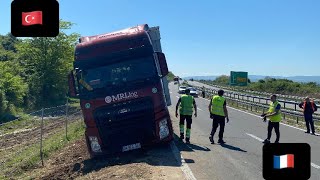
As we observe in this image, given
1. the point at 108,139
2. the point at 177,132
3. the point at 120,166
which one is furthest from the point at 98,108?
the point at 177,132

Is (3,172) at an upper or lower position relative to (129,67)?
lower

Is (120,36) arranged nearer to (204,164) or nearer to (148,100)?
(148,100)

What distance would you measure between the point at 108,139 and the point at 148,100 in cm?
162

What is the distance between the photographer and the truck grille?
36.9 feet

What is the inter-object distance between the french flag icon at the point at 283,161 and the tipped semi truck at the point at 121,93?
9220 millimetres

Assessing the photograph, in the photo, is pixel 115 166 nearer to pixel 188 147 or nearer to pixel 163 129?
pixel 163 129

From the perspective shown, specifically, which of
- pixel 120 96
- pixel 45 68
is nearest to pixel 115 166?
pixel 120 96

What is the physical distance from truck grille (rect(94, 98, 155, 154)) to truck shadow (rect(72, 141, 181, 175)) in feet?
1.47

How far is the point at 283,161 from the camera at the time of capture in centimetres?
195

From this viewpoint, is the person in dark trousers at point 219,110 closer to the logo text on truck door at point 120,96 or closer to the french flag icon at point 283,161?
the logo text on truck door at point 120,96

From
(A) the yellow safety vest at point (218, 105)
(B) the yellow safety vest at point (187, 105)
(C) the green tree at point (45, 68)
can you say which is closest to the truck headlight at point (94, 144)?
(B) the yellow safety vest at point (187, 105)

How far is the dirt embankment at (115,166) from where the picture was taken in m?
9.36

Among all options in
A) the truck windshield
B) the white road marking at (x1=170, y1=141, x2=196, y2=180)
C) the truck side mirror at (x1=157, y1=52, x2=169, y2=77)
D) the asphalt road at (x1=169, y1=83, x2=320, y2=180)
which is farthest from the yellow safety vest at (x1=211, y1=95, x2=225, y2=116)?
the truck windshield

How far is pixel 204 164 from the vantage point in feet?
33.9
